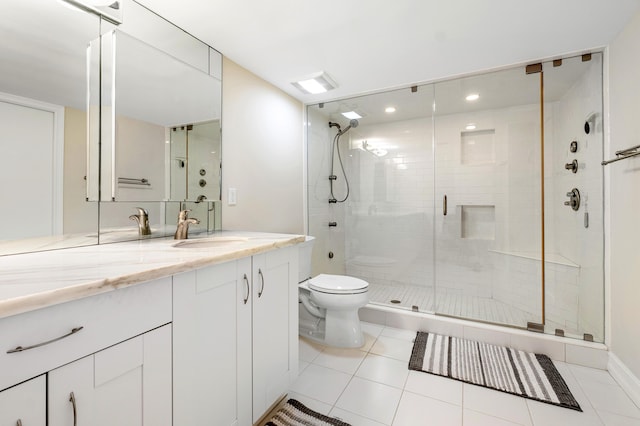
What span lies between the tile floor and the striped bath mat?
2.1 inches

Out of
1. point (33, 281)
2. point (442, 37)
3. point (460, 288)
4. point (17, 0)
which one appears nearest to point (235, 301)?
point (33, 281)

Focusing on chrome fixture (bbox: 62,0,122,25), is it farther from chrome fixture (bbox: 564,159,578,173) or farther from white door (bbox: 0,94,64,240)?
chrome fixture (bbox: 564,159,578,173)

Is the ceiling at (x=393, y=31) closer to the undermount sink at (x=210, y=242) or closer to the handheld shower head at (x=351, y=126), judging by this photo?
the handheld shower head at (x=351, y=126)

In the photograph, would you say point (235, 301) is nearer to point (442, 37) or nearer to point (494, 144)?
point (442, 37)

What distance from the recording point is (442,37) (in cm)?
183

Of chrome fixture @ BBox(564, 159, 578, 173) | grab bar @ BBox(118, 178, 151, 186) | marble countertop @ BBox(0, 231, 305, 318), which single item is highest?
chrome fixture @ BBox(564, 159, 578, 173)

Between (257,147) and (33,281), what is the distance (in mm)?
1770

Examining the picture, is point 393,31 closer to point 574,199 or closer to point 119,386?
point 574,199

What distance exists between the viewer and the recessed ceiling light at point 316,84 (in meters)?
2.34

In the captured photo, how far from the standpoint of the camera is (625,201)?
1744 millimetres

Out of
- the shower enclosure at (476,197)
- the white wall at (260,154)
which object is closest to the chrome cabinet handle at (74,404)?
the white wall at (260,154)

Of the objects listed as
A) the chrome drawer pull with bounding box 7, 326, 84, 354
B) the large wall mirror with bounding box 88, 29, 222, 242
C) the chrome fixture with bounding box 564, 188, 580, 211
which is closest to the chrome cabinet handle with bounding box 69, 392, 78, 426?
the chrome drawer pull with bounding box 7, 326, 84, 354

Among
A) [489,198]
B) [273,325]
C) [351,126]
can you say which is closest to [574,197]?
[489,198]

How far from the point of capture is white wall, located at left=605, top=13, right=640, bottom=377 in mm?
1621
